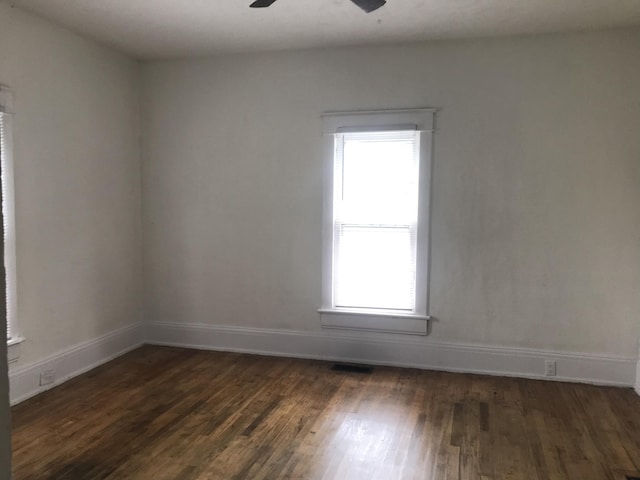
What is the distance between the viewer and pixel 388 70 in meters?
4.32

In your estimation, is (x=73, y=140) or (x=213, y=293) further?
(x=213, y=293)

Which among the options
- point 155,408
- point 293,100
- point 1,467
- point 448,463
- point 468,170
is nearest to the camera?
point 1,467

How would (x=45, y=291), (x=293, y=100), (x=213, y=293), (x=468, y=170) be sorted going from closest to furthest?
1. (x=45, y=291)
2. (x=468, y=170)
3. (x=293, y=100)
4. (x=213, y=293)

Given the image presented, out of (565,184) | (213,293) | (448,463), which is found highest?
(565,184)

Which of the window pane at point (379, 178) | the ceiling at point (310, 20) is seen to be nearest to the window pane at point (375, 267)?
the window pane at point (379, 178)

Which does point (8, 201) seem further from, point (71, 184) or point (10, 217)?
point (71, 184)

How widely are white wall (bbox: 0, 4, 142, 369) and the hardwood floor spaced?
22.7 inches

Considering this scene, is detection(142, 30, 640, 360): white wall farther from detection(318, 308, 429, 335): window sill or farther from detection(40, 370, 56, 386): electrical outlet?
detection(40, 370, 56, 386): electrical outlet

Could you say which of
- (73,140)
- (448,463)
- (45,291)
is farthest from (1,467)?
(73,140)

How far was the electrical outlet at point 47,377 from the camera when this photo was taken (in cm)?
382

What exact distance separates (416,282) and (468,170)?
40.8 inches

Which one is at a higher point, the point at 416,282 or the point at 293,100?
the point at 293,100

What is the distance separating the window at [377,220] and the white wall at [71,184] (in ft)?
6.24

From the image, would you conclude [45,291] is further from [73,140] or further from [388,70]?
[388,70]
